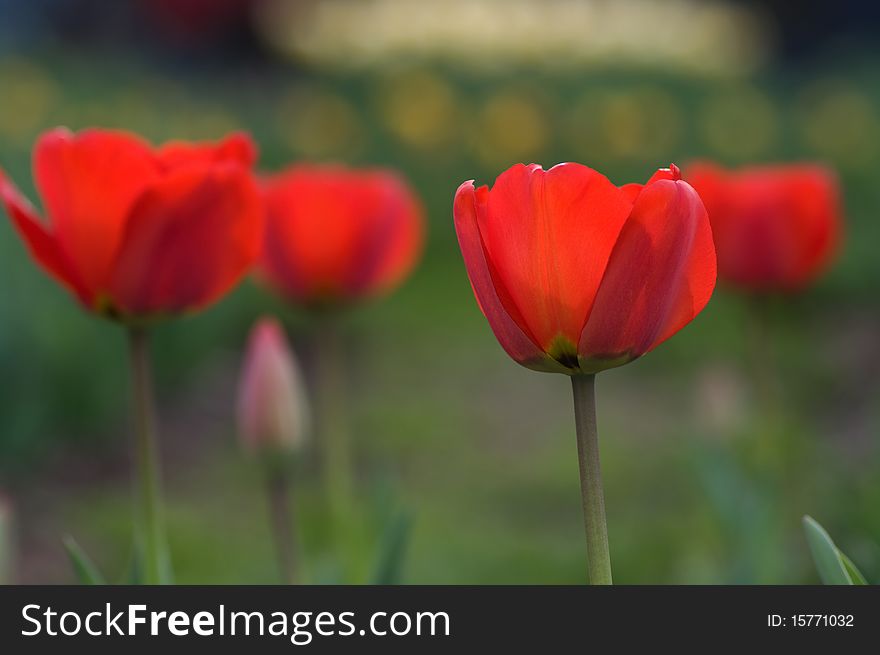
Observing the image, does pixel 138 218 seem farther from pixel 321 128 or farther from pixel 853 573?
pixel 321 128

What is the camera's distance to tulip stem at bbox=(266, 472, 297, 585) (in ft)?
3.68

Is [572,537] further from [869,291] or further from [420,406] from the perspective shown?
[869,291]

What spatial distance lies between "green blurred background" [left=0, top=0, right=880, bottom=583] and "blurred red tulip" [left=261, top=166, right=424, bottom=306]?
0.97 ft

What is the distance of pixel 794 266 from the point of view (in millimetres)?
1508

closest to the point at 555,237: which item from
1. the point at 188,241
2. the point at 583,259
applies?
the point at 583,259

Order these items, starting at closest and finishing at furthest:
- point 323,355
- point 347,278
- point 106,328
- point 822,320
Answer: point 347,278
point 323,355
point 106,328
point 822,320

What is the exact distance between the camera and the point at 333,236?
4.66 feet

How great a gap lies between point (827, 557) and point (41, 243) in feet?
2.09

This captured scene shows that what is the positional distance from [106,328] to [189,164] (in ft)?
7.29

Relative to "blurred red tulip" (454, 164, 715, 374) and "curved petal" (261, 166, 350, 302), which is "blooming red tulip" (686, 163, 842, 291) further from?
"blurred red tulip" (454, 164, 715, 374)

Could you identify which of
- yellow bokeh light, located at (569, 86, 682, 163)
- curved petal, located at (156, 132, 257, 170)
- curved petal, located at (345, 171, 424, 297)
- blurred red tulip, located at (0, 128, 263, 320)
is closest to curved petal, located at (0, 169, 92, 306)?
blurred red tulip, located at (0, 128, 263, 320)

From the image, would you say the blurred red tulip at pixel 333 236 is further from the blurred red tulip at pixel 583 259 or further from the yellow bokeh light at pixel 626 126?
the yellow bokeh light at pixel 626 126

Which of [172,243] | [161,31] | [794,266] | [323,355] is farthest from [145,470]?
[161,31]

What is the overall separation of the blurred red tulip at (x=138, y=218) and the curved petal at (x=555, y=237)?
0.93 ft
